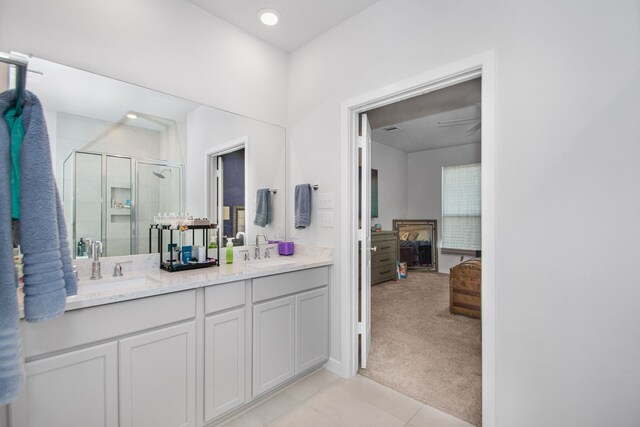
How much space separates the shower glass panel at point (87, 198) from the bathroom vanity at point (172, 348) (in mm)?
347

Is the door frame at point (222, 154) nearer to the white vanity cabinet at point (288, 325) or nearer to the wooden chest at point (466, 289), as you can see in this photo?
the white vanity cabinet at point (288, 325)

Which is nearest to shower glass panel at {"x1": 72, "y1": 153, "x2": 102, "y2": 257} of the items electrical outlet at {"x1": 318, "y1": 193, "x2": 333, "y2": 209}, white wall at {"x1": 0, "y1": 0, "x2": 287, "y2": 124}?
white wall at {"x1": 0, "y1": 0, "x2": 287, "y2": 124}

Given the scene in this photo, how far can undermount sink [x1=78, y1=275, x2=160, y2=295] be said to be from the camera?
1646 millimetres

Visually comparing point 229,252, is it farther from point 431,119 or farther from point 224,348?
point 431,119

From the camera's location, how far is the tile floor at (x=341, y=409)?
1.82 meters

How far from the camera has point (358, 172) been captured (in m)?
2.43

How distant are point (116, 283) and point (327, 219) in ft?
5.00

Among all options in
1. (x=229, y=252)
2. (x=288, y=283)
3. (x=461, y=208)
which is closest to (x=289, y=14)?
(x=229, y=252)

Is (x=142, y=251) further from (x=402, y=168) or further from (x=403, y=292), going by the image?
(x=402, y=168)

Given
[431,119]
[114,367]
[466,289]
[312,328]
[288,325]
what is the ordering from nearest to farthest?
[114,367] < [288,325] < [312,328] < [466,289] < [431,119]

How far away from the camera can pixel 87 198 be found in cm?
179

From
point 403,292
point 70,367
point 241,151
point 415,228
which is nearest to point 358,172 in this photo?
point 241,151

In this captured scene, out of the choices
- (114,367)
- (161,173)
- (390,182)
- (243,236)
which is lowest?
(114,367)

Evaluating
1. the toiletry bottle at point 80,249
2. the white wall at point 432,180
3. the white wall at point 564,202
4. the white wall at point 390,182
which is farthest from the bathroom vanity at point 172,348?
the white wall at point 432,180
